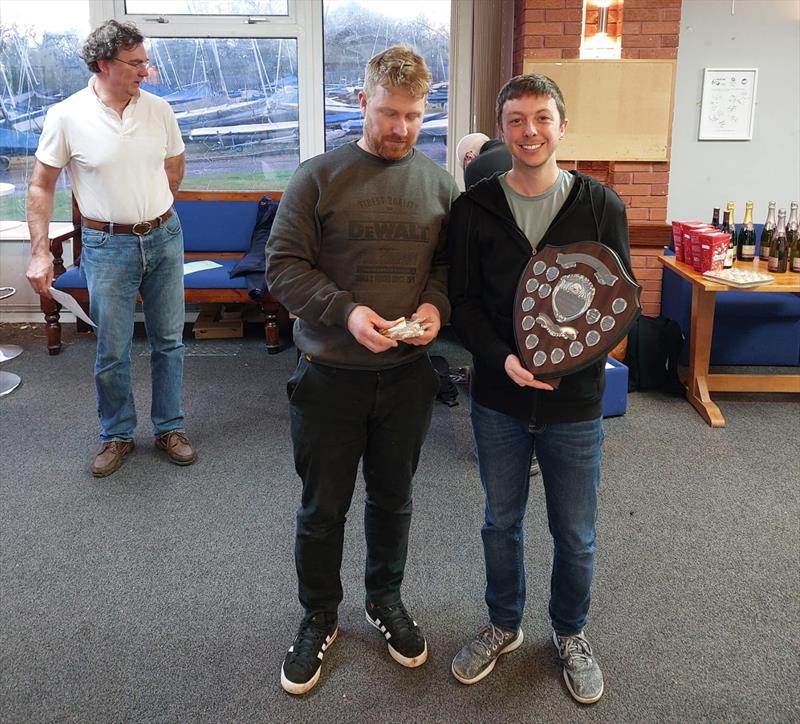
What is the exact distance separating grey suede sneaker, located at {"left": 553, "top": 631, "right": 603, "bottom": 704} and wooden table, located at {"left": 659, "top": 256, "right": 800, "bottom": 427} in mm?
2116

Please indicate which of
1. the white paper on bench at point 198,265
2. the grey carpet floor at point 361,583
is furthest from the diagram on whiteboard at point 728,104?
the white paper on bench at point 198,265

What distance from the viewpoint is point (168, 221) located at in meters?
3.33

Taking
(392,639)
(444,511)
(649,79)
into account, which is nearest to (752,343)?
(649,79)

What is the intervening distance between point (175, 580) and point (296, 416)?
2.98 feet

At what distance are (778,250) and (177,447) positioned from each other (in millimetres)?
3047

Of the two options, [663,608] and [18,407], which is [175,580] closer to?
[663,608]

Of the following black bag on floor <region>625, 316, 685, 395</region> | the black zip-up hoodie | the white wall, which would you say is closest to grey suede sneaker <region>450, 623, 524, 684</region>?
the black zip-up hoodie

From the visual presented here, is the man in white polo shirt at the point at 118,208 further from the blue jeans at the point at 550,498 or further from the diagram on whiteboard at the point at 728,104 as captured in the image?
the diagram on whiteboard at the point at 728,104

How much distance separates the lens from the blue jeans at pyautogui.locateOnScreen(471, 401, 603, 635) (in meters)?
1.88

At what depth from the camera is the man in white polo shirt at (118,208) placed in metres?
3.08

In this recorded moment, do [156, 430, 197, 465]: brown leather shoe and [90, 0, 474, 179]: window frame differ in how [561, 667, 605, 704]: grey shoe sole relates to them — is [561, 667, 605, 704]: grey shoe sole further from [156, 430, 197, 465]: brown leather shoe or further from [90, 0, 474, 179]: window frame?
[90, 0, 474, 179]: window frame

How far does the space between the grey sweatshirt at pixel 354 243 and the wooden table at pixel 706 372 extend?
2.45 meters

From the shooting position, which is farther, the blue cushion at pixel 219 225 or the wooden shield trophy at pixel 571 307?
the blue cushion at pixel 219 225

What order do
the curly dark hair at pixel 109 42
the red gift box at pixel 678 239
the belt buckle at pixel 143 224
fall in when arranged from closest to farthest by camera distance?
A: the curly dark hair at pixel 109 42, the belt buckle at pixel 143 224, the red gift box at pixel 678 239
